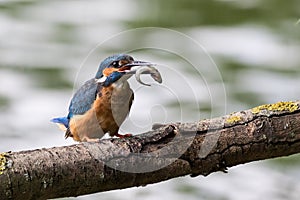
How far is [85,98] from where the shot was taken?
125 inches

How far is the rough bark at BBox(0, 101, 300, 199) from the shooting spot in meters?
2.71

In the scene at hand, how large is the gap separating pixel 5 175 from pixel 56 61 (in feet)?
15.2

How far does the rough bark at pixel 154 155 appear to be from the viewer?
2715mm

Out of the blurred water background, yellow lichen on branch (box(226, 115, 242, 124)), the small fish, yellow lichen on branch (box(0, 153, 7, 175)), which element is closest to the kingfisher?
the small fish

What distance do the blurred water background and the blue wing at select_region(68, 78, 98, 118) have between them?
1.32m

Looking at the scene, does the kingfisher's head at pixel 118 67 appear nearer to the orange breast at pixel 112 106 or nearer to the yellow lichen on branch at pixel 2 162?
the orange breast at pixel 112 106

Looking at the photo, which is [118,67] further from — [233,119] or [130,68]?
[233,119]

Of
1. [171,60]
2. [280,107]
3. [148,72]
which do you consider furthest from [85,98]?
[171,60]

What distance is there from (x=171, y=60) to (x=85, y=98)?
11.9 feet

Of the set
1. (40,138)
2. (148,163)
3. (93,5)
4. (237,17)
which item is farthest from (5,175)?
(93,5)

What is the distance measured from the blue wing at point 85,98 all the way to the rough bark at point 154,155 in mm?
284

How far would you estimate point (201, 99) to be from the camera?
595cm

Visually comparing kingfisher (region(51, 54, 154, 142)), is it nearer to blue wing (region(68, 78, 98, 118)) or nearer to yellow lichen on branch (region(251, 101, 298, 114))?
blue wing (region(68, 78, 98, 118))

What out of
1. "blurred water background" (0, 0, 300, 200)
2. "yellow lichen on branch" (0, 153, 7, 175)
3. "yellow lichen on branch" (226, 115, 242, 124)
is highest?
"blurred water background" (0, 0, 300, 200)
